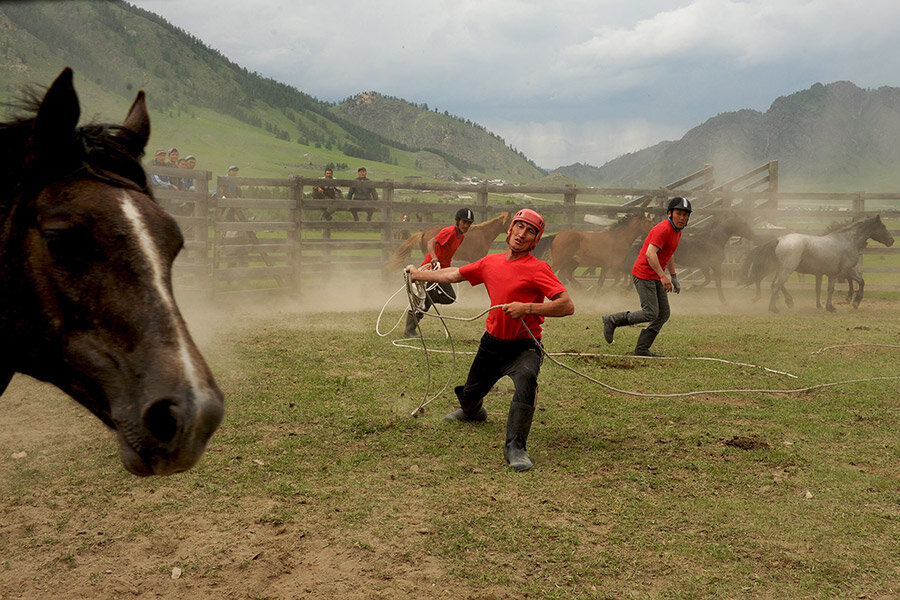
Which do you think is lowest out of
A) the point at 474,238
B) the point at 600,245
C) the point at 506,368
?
the point at 506,368

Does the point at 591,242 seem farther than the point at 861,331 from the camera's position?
Yes

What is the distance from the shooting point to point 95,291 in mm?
1778

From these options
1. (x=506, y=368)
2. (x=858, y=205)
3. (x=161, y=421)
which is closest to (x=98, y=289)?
(x=161, y=421)

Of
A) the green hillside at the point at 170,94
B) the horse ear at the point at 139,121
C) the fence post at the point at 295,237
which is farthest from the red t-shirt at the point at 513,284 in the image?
the green hillside at the point at 170,94

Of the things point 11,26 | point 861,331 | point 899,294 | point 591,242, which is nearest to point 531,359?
point 861,331

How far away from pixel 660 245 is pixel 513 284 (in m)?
4.31

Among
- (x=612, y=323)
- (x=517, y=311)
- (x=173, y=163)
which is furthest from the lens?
(x=173, y=163)

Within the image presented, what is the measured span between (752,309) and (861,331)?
350cm

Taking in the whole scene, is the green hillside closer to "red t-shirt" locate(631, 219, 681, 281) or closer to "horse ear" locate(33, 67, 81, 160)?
"red t-shirt" locate(631, 219, 681, 281)

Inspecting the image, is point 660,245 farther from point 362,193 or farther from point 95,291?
point 362,193

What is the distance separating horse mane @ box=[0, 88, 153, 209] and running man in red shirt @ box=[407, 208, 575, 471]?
2.99 metres

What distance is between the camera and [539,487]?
14.3ft

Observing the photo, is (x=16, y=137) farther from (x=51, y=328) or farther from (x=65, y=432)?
(x=65, y=432)

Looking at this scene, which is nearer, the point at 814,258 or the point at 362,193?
the point at 814,258
